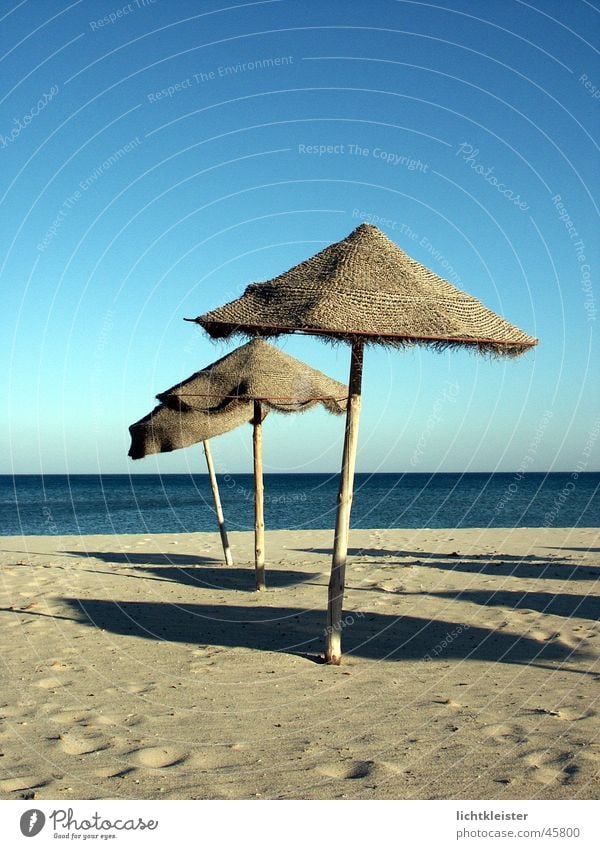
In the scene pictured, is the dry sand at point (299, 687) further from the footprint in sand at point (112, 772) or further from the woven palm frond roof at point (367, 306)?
the woven palm frond roof at point (367, 306)

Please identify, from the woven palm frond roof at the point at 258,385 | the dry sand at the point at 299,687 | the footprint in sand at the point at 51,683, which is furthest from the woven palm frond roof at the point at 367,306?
the woven palm frond roof at the point at 258,385

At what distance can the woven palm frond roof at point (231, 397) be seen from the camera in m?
11.3

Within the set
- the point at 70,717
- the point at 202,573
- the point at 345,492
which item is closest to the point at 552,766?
the point at 345,492

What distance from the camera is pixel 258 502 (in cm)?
1159

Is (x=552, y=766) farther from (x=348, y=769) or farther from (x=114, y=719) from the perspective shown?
(x=114, y=719)

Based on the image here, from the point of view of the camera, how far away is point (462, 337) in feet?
22.0

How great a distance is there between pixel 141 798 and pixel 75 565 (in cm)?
1140

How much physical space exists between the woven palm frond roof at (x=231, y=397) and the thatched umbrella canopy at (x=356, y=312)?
3908mm

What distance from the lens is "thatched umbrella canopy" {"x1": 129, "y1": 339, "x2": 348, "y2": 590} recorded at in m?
11.3

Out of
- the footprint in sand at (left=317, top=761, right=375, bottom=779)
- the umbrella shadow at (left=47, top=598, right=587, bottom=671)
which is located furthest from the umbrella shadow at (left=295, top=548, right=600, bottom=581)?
the footprint in sand at (left=317, top=761, right=375, bottom=779)

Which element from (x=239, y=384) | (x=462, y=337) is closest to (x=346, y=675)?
(x=462, y=337)

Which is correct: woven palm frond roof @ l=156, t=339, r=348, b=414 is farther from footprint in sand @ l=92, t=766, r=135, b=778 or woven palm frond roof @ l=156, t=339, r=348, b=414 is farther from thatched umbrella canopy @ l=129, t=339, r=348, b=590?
footprint in sand @ l=92, t=766, r=135, b=778

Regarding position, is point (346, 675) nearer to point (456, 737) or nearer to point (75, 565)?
point (456, 737)

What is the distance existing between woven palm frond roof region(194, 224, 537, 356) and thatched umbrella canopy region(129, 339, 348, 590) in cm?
389
